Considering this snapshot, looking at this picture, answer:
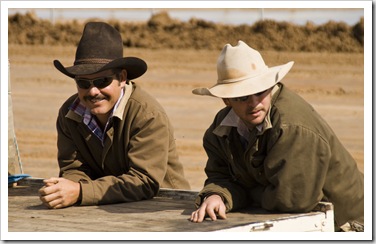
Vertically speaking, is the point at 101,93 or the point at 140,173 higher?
the point at 101,93

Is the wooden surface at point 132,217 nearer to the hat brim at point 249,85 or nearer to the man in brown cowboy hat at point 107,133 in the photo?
the man in brown cowboy hat at point 107,133

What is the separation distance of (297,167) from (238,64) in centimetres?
63

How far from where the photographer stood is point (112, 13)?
19500 millimetres

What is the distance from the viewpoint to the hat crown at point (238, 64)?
5.52 meters

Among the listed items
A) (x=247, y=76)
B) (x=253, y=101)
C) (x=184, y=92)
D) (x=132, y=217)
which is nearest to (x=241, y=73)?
(x=247, y=76)

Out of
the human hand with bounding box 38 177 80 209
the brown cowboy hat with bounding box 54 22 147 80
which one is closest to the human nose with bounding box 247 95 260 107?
the brown cowboy hat with bounding box 54 22 147 80

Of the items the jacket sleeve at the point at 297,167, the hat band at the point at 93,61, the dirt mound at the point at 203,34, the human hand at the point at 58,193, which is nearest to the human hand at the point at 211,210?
the jacket sleeve at the point at 297,167

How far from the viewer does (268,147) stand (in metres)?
5.53

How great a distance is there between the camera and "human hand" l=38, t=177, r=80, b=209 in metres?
6.04

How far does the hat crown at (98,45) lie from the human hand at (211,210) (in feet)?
3.90

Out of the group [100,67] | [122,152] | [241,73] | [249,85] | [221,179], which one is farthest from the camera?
[122,152]

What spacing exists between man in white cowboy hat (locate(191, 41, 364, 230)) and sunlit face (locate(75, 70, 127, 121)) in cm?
75

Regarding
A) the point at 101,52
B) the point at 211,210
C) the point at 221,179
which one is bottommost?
the point at 211,210

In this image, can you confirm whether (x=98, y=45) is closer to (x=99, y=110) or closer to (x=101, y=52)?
(x=101, y=52)
